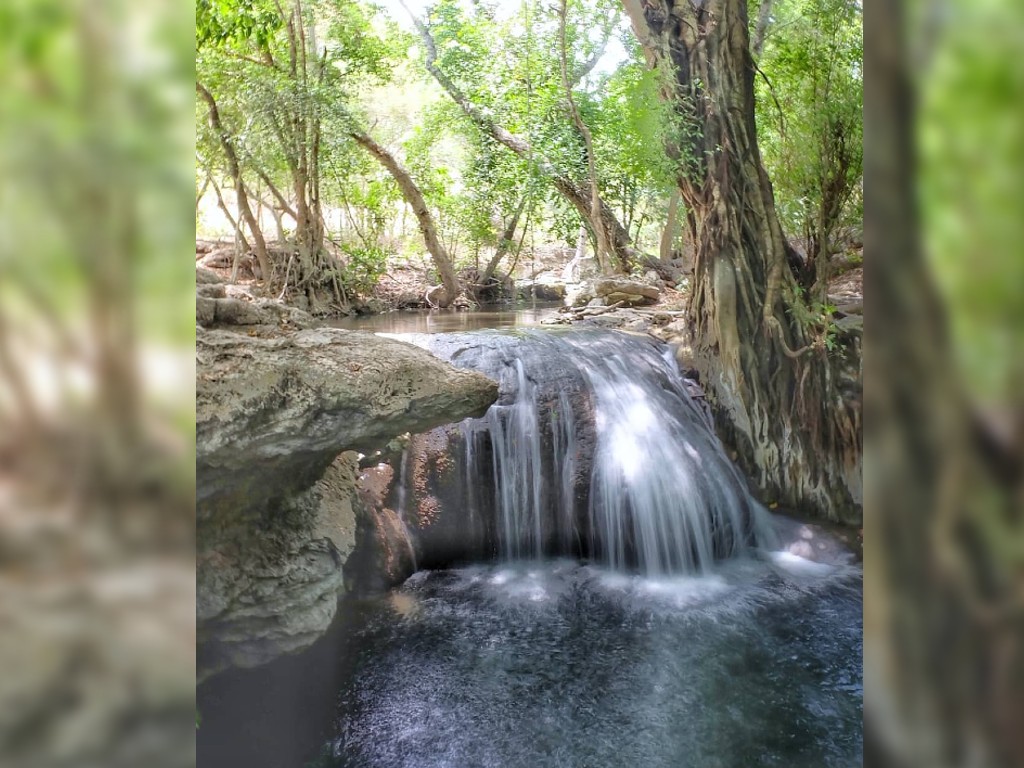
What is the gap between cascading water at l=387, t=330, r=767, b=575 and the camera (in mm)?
4664

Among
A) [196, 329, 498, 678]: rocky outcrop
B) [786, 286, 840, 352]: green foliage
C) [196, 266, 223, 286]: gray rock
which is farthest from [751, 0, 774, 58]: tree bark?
[196, 266, 223, 286]: gray rock

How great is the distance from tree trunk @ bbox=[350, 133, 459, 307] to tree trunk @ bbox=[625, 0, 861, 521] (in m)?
5.40

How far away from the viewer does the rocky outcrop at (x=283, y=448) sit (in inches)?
103

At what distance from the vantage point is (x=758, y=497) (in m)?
5.38

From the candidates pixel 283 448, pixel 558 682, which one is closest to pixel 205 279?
pixel 283 448

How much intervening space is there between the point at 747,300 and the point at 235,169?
6977 mm

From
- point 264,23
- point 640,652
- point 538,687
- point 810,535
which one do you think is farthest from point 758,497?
point 264,23

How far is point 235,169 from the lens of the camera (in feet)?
30.5

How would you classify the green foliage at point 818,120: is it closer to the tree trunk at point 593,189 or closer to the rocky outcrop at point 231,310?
the tree trunk at point 593,189

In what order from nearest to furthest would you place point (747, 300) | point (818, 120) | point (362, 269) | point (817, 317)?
point (818, 120) → point (817, 317) → point (747, 300) → point (362, 269)
